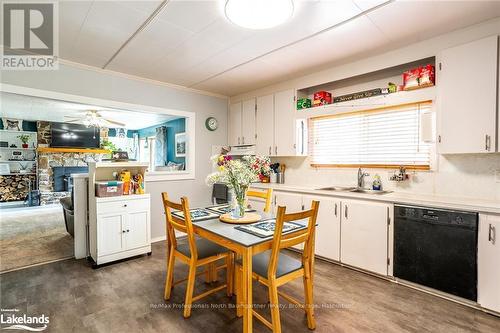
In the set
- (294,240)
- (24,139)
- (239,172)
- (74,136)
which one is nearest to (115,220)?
(239,172)

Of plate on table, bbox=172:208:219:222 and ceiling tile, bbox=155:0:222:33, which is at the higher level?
ceiling tile, bbox=155:0:222:33

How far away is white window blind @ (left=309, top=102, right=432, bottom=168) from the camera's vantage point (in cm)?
289

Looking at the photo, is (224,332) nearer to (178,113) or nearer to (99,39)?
(99,39)

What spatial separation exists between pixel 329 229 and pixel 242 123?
2.39 metres

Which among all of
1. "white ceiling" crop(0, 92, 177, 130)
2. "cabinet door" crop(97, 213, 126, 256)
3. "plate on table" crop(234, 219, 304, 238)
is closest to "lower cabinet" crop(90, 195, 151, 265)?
"cabinet door" crop(97, 213, 126, 256)

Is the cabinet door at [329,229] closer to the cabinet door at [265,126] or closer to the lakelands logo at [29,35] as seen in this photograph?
the cabinet door at [265,126]

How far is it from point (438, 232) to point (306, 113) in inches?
82.3

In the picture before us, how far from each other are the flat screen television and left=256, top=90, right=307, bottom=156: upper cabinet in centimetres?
659

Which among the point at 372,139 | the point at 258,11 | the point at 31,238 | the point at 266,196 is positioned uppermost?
the point at 258,11

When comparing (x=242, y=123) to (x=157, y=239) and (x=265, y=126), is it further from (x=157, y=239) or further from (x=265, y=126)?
(x=157, y=239)

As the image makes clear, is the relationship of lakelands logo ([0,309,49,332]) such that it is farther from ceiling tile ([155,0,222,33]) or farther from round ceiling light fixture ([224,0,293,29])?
round ceiling light fixture ([224,0,293,29])

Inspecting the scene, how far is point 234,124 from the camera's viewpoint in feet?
15.6

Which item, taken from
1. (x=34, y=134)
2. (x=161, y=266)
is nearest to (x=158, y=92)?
(x=161, y=266)

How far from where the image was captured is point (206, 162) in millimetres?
4578
